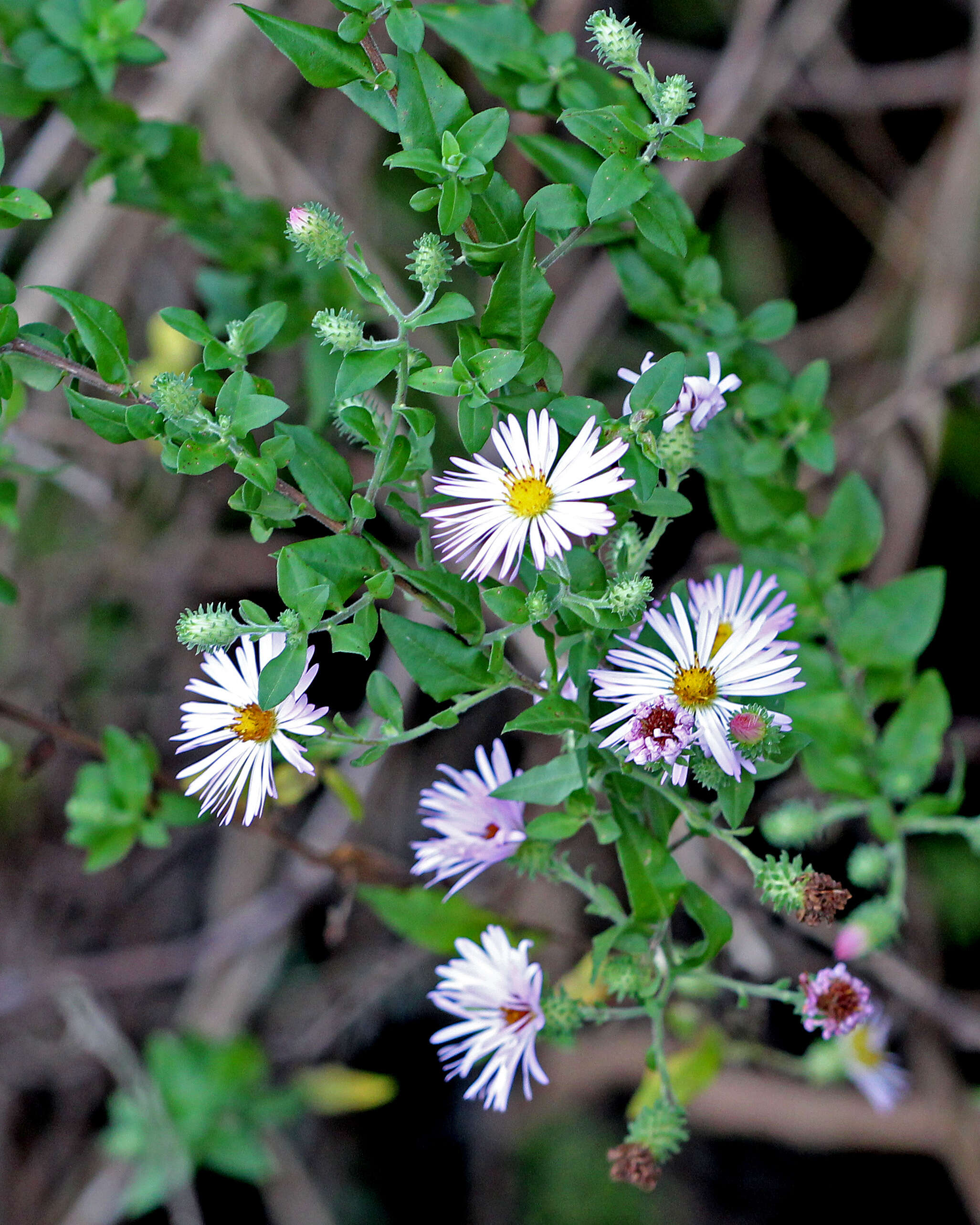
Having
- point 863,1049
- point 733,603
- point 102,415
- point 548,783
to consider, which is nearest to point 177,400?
point 102,415

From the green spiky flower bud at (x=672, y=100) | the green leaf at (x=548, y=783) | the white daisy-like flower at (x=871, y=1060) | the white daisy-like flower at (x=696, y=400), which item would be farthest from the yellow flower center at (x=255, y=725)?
the white daisy-like flower at (x=871, y=1060)

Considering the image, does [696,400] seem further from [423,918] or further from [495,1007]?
[423,918]

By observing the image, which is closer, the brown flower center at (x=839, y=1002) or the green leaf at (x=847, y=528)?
the brown flower center at (x=839, y=1002)

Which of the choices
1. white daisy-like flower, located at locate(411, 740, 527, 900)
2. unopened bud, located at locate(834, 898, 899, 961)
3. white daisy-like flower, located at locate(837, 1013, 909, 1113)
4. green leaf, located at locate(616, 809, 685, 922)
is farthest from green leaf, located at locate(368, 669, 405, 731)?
white daisy-like flower, located at locate(837, 1013, 909, 1113)

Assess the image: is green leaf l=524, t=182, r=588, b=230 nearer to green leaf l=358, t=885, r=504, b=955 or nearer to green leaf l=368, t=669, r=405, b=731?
green leaf l=368, t=669, r=405, b=731

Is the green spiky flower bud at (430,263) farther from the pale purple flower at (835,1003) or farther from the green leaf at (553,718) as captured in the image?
the pale purple flower at (835,1003)

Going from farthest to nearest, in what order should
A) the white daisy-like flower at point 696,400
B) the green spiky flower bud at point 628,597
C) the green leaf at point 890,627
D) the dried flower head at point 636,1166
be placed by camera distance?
1. the green leaf at point 890,627
2. the dried flower head at point 636,1166
3. the white daisy-like flower at point 696,400
4. the green spiky flower bud at point 628,597
